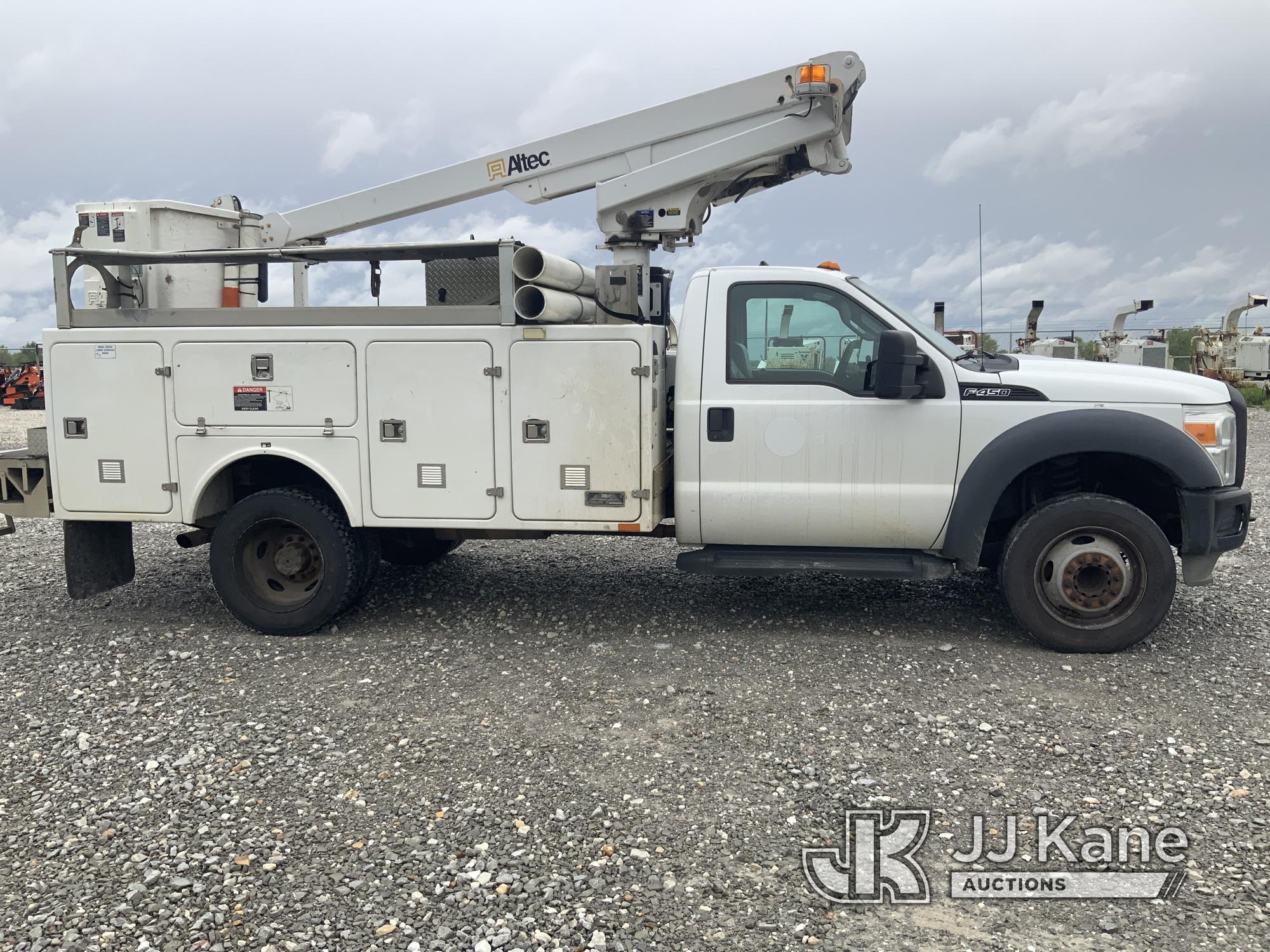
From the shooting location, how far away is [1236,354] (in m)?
27.5

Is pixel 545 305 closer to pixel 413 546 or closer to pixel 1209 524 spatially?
pixel 413 546

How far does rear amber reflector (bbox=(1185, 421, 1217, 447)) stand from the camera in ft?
18.7

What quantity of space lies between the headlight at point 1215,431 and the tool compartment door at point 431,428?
155 inches

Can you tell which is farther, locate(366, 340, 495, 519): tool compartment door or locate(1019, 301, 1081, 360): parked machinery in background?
locate(1019, 301, 1081, 360): parked machinery in background

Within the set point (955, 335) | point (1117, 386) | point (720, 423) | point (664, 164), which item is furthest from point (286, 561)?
point (955, 335)

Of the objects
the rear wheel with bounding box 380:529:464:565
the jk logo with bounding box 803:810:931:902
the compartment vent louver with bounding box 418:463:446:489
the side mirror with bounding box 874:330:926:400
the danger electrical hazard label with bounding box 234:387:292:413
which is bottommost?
the jk logo with bounding box 803:810:931:902

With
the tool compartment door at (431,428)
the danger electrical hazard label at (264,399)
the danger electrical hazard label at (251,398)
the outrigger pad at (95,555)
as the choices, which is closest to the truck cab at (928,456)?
the tool compartment door at (431,428)

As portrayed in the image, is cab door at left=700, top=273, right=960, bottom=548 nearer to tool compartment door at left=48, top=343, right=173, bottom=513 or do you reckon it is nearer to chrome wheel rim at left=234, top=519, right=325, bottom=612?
chrome wheel rim at left=234, top=519, right=325, bottom=612

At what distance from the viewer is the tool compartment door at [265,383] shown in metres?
6.09

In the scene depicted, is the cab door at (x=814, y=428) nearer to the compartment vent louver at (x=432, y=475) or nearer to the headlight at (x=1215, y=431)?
the headlight at (x=1215, y=431)

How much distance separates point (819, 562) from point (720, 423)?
977 mm

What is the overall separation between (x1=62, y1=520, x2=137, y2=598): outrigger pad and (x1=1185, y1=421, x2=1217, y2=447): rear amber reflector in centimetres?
650

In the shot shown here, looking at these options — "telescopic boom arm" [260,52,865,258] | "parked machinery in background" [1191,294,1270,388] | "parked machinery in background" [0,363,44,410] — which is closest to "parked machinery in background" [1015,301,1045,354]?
"parked machinery in background" [1191,294,1270,388]

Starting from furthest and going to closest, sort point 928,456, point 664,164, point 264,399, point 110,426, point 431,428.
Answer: point 664,164
point 110,426
point 264,399
point 431,428
point 928,456
